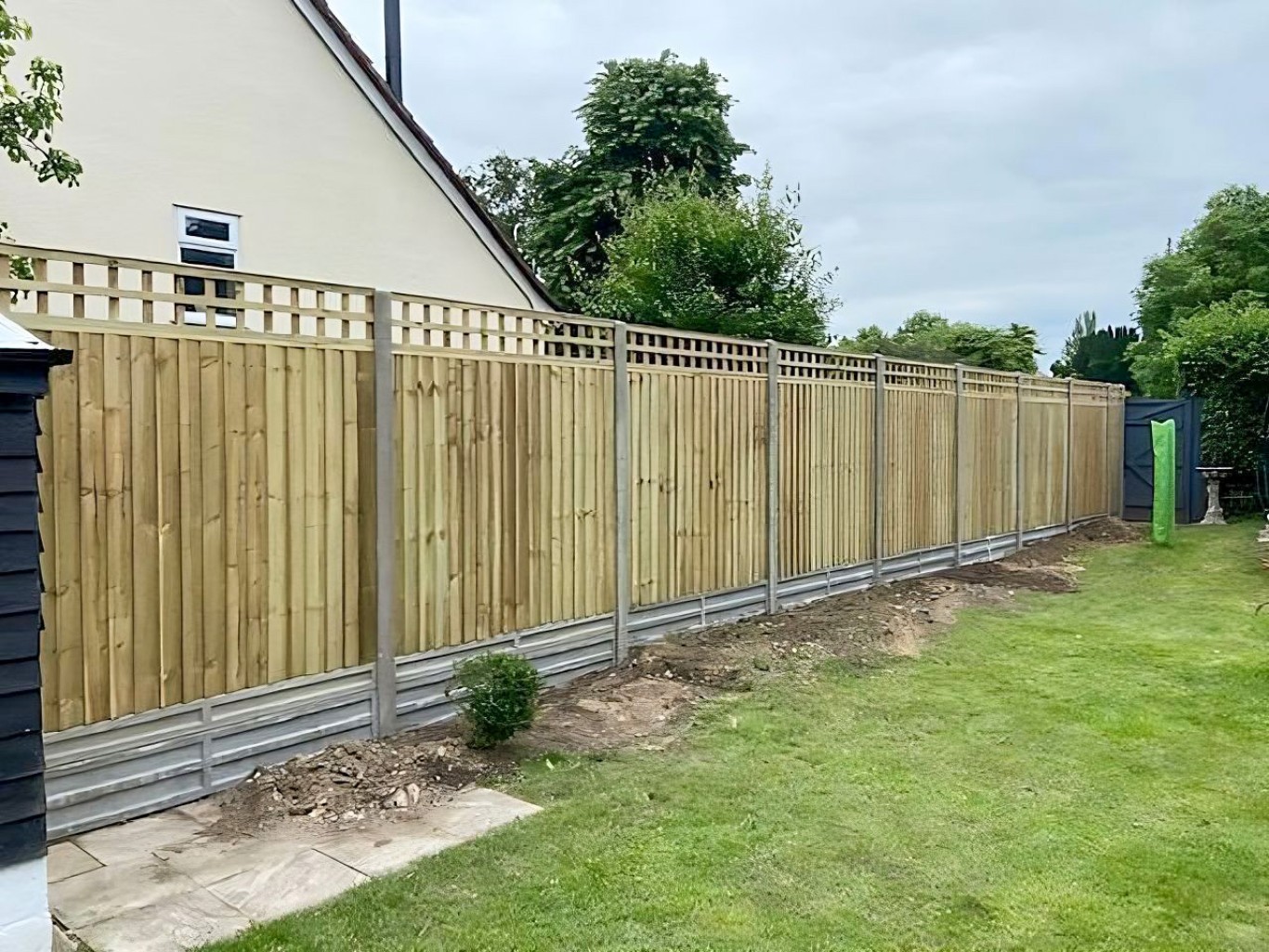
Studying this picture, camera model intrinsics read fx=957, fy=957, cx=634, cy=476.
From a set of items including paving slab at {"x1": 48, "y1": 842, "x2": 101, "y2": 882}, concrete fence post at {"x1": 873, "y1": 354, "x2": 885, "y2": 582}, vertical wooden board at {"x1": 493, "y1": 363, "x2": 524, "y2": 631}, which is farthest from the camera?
concrete fence post at {"x1": 873, "y1": 354, "x2": 885, "y2": 582}

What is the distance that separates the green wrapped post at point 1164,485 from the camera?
11.5 metres

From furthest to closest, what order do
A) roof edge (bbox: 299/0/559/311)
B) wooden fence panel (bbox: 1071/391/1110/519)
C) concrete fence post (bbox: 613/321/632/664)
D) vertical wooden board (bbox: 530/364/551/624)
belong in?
wooden fence panel (bbox: 1071/391/1110/519) < roof edge (bbox: 299/0/559/311) < concrete fence post (bbox: 613/321/632/664) < vertical wooden board (bbox: 530/364/551/624)

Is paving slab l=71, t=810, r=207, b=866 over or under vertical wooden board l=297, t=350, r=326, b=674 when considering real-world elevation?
under

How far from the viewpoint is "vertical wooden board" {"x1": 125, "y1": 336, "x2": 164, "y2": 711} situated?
355 centimetres

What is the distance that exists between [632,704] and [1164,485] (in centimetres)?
919

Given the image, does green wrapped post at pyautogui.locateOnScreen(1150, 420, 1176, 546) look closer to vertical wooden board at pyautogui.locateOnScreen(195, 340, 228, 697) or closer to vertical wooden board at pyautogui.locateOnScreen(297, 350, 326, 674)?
vertical wooden board at pyautogui.locateOnScreen(297, 350, 326, 674)

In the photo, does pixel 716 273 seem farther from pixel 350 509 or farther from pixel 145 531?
pixel 145 531

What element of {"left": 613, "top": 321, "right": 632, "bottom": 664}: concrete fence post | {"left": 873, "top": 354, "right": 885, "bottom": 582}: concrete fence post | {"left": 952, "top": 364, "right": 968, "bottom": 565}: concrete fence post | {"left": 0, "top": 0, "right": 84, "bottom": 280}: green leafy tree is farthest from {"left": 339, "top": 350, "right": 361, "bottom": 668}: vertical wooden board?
{"left": 952, "top": 364, "right": 968, "bottom": 565}: concrete fence post

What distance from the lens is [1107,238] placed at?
74.7 feet

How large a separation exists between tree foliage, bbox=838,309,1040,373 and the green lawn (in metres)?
17.6

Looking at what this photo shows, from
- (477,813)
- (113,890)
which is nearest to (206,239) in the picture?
(477,813)

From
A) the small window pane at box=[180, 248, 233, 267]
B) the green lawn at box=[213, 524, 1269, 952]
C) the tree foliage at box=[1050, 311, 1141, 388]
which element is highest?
the tree foliage at box=[1050, 311, 1141, 388]

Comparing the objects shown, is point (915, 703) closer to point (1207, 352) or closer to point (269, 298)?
point (269, 298)

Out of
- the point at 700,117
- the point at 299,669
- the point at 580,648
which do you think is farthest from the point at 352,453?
the point at 700,117
